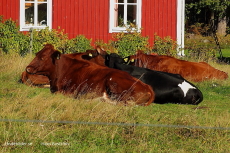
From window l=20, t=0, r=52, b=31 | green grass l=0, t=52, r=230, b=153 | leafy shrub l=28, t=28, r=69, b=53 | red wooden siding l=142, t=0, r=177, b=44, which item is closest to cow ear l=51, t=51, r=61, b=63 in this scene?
green grass l=0, t=52, r=230, b=153

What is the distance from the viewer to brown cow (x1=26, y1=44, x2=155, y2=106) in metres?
10.3

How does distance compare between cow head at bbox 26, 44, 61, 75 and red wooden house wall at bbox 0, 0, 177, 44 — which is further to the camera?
red wooden house wall at bbox 0, 0, 177, 44

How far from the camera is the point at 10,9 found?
19500 millimetres

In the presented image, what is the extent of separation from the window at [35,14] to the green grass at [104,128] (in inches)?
349

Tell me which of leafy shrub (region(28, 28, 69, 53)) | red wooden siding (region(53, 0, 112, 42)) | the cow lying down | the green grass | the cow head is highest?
red wooden siding (region(53, 0, 112, 42))

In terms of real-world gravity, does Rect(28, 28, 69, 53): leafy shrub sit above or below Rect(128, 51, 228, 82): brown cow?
above

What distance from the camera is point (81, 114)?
8641 mm

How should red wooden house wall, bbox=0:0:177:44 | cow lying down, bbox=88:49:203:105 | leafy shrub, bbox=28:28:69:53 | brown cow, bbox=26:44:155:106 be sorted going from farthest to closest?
red wooden house wall, bbox=0:0:177:44 < leafy shrub, bbox=28:28:69:53 < cow lying down, bbox=88:49:203:105 < brown cow, bbox=26:44:155:106

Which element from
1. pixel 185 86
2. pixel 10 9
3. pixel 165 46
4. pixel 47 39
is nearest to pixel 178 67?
pixel 185 86

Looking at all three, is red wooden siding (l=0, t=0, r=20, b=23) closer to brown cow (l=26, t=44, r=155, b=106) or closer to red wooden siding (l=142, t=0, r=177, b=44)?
red wooden siding (l=142, t=0, r=177, b=44)

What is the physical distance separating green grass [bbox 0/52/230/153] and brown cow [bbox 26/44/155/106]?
0.27m

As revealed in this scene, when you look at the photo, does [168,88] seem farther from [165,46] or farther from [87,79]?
[165,46]

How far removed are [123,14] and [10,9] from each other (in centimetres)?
405

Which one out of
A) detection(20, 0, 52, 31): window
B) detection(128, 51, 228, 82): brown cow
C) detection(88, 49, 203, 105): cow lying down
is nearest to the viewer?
detection(88, 49, 203, 105): cow lying down
